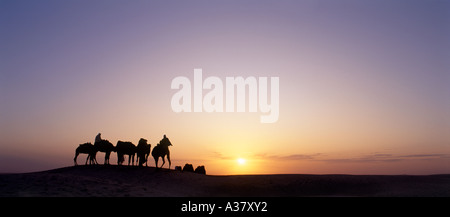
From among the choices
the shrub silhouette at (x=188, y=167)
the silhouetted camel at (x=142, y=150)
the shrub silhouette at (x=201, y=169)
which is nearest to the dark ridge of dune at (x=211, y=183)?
the silhouetted camel at (x=142, y=150)

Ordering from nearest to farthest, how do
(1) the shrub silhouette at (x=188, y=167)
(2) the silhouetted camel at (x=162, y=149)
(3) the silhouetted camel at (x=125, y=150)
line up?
(2) the silhouetted camel at (x=162, y=149) < (3) the silhouetted camel at (x=125, y=150) < (1) the shrub silhouette at (x=188, y=167)

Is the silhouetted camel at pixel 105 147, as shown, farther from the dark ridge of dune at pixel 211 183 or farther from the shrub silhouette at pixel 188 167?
the shrub silhouette at pixel 188 167

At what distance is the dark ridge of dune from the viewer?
16438 millimetres

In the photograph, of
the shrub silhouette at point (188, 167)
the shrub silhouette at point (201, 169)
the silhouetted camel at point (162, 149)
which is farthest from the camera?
the shrub silhouette at point (201, 169)

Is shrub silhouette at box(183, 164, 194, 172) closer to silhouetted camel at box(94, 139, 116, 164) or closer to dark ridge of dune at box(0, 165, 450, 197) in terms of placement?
dark ridge of dune at box(0, 165, 450, 197)

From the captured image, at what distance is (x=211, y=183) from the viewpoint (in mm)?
23516

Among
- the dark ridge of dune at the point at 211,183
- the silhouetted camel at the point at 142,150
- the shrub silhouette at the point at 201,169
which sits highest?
the silhouetted camel at the point at 142,150

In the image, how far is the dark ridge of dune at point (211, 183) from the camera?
16.4 meters

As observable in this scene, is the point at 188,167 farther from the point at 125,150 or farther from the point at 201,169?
the point at 125,150
